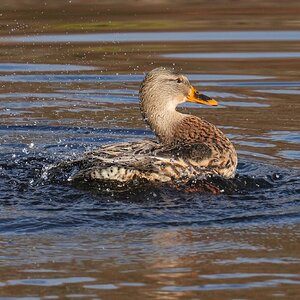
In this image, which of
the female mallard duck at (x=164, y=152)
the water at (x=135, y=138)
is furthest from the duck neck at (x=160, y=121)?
the water at (x=135, y=138)

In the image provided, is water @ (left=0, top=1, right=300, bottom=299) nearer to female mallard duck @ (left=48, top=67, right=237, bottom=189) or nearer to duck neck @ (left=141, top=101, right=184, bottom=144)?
female mallard duck @ (left=48, top=67, right=237, bottom=189)

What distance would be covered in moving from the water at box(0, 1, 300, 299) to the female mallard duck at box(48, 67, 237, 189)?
21 cm

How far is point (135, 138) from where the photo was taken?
33.4 feet

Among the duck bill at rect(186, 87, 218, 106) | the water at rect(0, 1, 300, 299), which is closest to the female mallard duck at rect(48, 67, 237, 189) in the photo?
the duck bill at rect(186, 87, 218, 106)

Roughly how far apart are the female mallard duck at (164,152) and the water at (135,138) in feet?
0.70

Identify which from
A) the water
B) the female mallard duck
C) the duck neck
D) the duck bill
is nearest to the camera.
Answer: the water

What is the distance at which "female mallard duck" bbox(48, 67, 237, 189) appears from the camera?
319 inches

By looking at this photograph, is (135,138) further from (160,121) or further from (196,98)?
(160,121)

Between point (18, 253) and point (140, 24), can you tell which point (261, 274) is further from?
point (140, 24)

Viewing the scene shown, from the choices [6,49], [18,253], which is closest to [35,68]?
[6,49]

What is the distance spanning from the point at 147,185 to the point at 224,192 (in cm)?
56

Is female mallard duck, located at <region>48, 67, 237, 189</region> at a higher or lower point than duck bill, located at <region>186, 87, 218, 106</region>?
lower

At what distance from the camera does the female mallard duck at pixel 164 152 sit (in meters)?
8.11

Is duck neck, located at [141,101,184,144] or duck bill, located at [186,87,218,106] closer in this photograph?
duck neck, located at [141,101,184,144]
